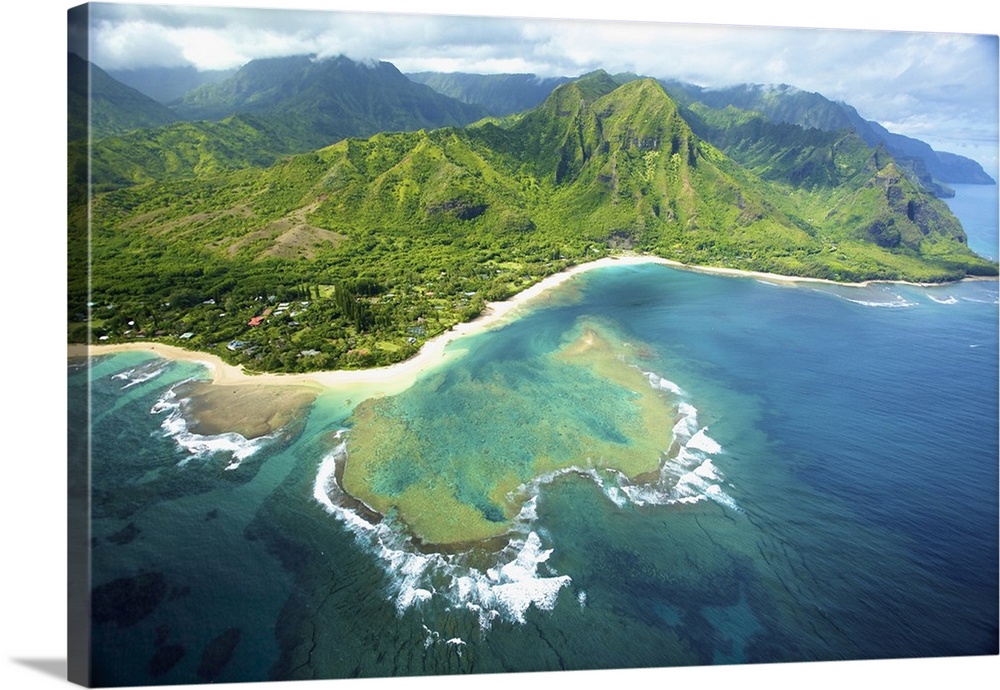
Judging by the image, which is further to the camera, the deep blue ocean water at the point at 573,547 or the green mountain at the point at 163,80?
the green mountain at the point at 163,80

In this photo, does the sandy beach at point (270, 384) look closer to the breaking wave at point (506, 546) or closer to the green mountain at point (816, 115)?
the breaking wave at point (506, 546)

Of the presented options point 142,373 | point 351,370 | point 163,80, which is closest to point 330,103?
point 163,80

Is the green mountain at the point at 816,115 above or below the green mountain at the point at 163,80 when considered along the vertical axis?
above

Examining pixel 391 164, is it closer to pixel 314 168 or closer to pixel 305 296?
pixel 314 168

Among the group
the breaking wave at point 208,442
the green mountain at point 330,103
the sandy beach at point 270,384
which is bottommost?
the breaking wave at point 208,442

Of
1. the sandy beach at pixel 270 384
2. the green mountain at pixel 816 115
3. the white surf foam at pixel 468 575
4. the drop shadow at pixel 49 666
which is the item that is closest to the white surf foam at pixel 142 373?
the sandy beach at pixel 270 384

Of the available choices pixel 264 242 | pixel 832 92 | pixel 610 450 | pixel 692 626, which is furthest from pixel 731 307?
pixel 264 242

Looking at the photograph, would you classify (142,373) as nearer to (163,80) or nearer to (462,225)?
(163,80)

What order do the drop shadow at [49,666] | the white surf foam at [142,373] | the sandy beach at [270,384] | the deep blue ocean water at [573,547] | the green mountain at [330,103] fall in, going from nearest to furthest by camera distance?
the drop shadow at [49,666] < the deep blue ocean water at [573,547] < the sandy beach at [270,384] < the white surf foam at [142,373] < the green mountain at [330,103]
